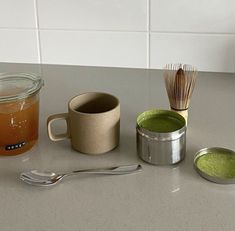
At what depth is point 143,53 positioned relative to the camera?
1.16 m

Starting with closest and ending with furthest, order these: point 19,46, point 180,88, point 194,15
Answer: point 180,88
point 194,15
point 19,46

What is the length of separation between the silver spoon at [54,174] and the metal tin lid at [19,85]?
0.14 m

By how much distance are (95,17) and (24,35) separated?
198mm

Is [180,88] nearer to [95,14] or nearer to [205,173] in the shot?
[205,173]

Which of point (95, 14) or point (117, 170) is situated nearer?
point (117, 170)

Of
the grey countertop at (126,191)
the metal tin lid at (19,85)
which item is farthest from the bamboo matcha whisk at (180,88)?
the metal tin lid at (19,85)

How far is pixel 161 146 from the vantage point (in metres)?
0.76

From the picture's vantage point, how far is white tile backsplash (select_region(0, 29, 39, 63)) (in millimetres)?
1208

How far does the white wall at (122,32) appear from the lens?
1.10 metres

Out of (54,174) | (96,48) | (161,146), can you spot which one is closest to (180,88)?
(161,146)

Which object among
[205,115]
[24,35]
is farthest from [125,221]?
[24,35]

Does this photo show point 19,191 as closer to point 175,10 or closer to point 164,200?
point 164,200

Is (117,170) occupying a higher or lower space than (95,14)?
lower

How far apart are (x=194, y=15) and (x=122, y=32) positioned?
0.58 feet
